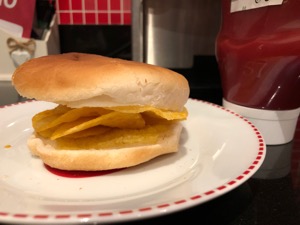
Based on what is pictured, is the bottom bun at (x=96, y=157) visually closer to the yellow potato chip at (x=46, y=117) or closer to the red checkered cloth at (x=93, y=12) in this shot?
the yellow potato chip at (x=46, y=117)

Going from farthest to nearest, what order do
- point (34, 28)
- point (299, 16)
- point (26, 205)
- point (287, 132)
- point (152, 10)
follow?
point (34, 28) < point (152, 10) < point (287, 132) < point (299, 16) < point (26, 205)

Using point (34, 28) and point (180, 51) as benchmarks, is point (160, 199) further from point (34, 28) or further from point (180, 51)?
point (34, 28)

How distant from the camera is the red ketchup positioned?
82 cm

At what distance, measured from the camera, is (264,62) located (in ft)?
2.93

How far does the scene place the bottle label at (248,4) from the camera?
2.70 ft

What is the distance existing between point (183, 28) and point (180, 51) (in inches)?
4.3

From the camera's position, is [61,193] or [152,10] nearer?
[61,193]

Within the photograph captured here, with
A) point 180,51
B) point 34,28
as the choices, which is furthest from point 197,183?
point 34,28

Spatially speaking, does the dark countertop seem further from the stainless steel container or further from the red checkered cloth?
the red checkered cloth

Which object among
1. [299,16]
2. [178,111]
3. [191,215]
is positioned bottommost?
[191,215]

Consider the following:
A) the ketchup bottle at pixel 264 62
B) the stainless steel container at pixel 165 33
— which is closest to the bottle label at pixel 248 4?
the ketchup bottle at pixel 264 62

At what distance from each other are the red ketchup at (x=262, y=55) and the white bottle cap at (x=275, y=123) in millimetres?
16

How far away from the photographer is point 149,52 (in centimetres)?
159

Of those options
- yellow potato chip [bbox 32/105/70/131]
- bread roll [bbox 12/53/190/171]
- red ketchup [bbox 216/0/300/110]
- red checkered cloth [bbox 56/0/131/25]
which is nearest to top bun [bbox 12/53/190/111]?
bread roll [bbox 12/53/190/171]
